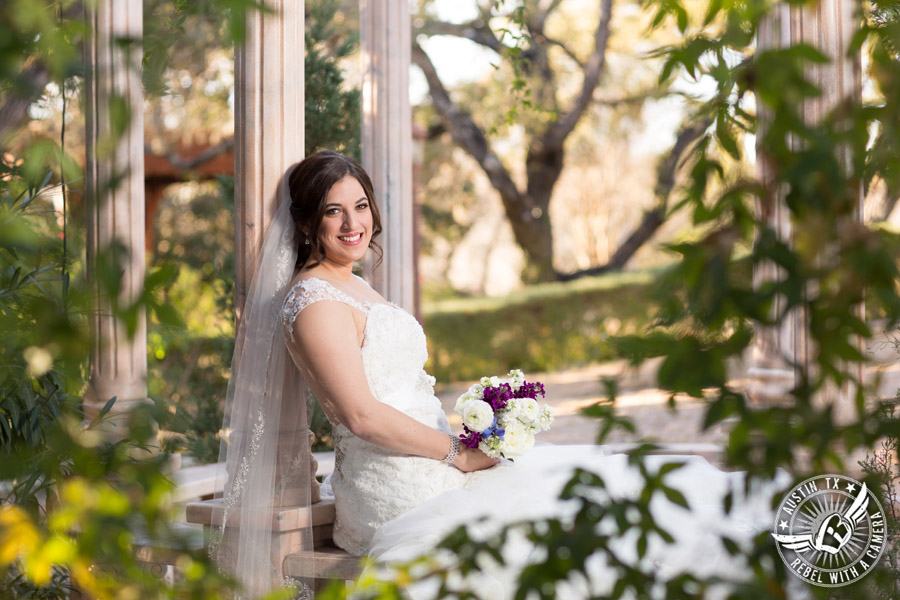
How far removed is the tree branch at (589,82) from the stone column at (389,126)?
8.78 m

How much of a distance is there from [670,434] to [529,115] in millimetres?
8647

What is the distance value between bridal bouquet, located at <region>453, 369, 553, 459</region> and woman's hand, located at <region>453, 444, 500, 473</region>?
3 centimetres

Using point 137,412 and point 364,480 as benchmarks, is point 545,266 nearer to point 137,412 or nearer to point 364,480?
point 364,480

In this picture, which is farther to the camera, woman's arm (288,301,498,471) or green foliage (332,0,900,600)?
woman's arm (288,301,498,471)

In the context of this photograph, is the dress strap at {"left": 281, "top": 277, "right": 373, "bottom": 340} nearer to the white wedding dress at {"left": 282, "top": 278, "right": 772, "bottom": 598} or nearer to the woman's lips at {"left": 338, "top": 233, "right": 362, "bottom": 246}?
the white wedding dress at {"left": 282, "top": 278, "right": 772, "bottom": 598}

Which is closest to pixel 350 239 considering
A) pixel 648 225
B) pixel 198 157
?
pixel 198 157

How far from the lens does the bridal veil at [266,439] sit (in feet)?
10.00

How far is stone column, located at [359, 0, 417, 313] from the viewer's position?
4078 millimetres

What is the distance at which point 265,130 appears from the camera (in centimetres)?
314

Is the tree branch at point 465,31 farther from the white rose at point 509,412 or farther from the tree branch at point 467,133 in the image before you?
the white rose at point 509,412

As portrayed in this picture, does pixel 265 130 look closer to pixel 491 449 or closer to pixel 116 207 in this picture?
pixel 116 207

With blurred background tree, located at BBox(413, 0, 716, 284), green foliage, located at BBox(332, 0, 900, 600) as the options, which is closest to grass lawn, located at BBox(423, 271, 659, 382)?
blurred background tree, located at BBox(413, 0, 716, 284)

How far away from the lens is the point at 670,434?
946 cm

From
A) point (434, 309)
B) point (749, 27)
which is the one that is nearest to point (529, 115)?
point (434, 309)
